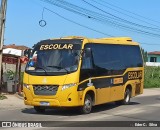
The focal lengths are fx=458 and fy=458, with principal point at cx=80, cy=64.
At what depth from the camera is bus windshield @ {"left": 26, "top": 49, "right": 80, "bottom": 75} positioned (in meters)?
16.0

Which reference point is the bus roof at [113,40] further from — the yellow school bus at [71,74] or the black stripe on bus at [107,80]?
the black stripe on bus at [107,80]

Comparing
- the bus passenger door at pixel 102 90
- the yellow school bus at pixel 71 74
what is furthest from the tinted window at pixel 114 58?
the bus passenger door at pixel 102 90

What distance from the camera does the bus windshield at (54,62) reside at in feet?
52.5

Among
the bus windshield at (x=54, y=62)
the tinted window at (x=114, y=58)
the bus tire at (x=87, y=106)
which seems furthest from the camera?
the tinted window at (x=114, y=58)

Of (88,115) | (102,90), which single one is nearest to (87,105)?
(88,115)

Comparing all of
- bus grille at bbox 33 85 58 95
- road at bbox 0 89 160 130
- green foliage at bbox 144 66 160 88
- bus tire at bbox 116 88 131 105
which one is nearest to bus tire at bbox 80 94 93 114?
road at bbox 0 89 160 130

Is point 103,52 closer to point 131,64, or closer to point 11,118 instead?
point 131,64

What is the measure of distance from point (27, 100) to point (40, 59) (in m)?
1.55

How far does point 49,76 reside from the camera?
16.0 meters

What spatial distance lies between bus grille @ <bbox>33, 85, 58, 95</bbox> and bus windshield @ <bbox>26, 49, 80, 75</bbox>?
466mm

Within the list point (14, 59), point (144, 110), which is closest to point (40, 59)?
point (144, 110)

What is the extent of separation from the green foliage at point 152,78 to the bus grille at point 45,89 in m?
24.1

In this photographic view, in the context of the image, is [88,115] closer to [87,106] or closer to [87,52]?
[87,106]

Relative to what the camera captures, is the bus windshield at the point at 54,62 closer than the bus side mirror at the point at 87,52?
Yes
